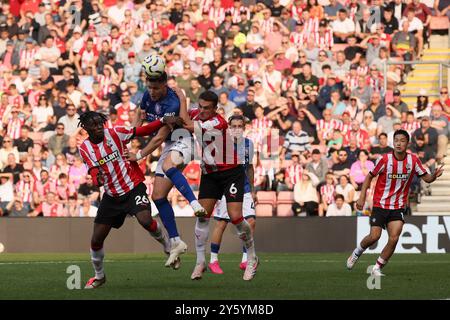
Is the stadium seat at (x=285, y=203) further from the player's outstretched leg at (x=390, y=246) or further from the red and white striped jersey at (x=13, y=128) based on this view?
the player's outstretched leg at (x=390, y=246)

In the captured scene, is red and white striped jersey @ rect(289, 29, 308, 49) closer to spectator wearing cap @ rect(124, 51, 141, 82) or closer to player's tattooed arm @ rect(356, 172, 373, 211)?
spectator wearing cap @ rect(124, 51, 141, 82)

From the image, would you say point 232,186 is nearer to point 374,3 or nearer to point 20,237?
point 20,237

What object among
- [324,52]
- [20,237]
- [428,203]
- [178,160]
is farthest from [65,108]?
[178,160]

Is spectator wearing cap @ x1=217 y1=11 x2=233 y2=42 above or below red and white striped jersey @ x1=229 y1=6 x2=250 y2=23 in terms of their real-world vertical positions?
below

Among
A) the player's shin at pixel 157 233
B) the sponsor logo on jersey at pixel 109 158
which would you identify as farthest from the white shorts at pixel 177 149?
the sponsor logo on jersey at pixel 109 158

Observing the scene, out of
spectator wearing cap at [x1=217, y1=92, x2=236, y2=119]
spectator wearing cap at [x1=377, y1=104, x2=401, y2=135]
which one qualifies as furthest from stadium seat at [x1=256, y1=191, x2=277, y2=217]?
spectator wearing cap at [x1=377, y1=104, x2=401, y2=135]

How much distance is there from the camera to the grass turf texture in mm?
14031

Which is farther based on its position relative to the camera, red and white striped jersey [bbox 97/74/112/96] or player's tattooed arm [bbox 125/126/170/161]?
red and white striped jersey [bbox 97/74/112/96]

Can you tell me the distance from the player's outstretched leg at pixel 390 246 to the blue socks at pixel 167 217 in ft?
9.37

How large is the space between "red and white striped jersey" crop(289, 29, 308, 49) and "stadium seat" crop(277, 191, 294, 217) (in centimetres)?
477

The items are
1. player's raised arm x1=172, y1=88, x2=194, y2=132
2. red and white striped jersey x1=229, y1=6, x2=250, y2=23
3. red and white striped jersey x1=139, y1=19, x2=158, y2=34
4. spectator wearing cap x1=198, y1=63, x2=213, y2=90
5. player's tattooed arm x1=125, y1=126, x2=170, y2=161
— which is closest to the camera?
player's tattooed arm x1=125, y1=126, x2=170, y2=161

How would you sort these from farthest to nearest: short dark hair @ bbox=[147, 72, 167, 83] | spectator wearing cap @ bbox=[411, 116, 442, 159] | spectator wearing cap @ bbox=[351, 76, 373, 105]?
spectator wearing cap @ bbox=[351, 76, 373, 105], spectator wearing cap @ bbox=[411, 116, 442, 159], short dark hair @ bbox=[147, 72, 167, 83]

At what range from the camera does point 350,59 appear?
97.4ft


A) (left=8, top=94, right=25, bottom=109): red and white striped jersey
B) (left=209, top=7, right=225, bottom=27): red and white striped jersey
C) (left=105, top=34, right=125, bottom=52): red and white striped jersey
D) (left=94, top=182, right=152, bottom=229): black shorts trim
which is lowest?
(left=94, top=182, right=152, bottom=229): black shorts trim
